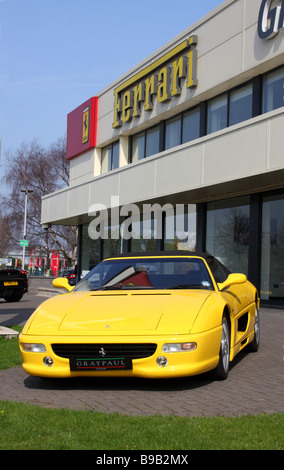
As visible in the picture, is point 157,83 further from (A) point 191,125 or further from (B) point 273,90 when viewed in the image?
(B) point 273,90

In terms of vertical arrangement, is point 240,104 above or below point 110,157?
above

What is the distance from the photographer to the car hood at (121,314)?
5.34 meters

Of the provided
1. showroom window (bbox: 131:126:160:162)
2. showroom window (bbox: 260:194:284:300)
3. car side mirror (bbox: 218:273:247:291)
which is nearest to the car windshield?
car side mirror (bbox: 218:273:247:291)

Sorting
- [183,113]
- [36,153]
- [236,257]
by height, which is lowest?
[236,257]

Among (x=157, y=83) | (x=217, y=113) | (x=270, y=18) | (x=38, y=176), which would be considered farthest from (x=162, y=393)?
(x=38, y=176)

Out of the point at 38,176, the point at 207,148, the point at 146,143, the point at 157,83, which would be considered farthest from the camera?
the point at 38,176

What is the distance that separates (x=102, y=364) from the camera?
5258mm

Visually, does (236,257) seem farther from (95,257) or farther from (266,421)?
(266,421)

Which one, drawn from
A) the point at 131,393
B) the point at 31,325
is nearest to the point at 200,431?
the point at 131,393

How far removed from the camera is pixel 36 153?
54.0 metres

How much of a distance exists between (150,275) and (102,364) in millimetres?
1609

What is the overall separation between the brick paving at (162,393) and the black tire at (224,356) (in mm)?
79

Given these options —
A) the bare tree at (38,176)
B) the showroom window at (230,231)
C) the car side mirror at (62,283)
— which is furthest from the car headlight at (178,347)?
the bare tree at (38,176)

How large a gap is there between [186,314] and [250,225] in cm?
1180
